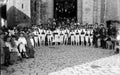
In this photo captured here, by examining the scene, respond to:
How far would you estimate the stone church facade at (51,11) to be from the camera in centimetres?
2194

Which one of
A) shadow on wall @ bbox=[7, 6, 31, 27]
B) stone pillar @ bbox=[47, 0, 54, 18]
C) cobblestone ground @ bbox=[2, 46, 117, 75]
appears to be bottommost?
cobblestone ground @ bbox=[2, 46, 117, 75]

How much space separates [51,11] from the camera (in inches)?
965

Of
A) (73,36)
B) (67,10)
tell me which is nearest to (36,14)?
(67,10)

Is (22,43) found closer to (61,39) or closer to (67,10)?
(61,39)

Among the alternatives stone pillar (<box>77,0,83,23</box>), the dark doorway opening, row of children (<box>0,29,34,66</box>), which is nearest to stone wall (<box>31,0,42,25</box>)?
the dark doorway opening

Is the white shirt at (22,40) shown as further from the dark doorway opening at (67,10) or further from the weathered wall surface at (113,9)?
the weathered wall surface at (113,9)

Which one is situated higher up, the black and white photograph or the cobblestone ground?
the black and white photograph

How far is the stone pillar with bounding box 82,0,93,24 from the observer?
23.0 metres

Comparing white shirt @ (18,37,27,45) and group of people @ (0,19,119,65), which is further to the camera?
group of people @ (0,19,119,65)

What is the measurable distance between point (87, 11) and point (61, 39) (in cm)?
635

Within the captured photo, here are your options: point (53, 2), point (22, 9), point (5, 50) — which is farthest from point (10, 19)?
point (5, 50)

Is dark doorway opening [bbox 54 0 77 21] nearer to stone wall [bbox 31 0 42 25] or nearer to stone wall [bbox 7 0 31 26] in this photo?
stone wall [bbox 31 0 42 25]

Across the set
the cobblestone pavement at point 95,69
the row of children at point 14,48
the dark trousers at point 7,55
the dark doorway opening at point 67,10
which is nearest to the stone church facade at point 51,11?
the dark doorway opening at point 67,10

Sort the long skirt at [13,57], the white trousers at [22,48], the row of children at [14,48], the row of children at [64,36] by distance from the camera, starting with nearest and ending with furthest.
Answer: the row of children at [14,48] < the long skirt at [13,57] < the white trousers at [22,48] < the row of children at [64,36]
